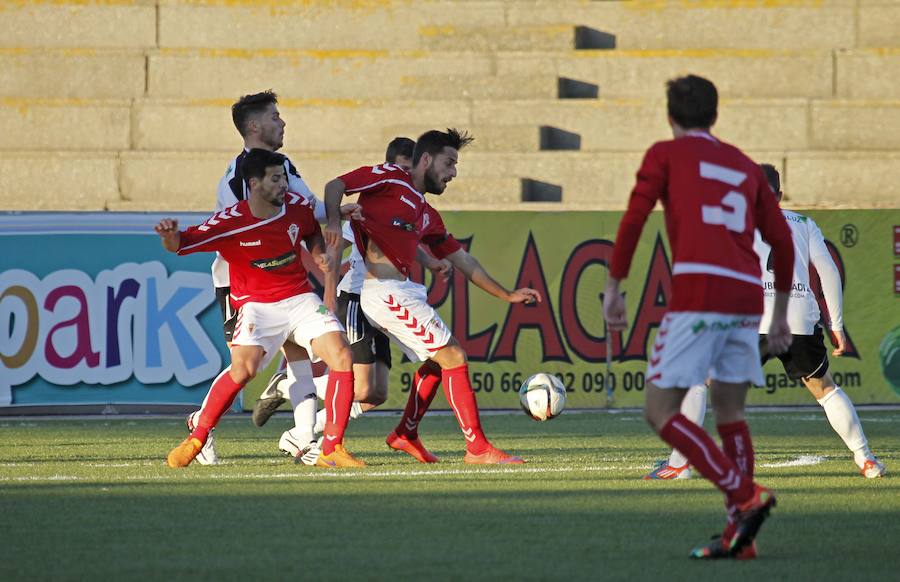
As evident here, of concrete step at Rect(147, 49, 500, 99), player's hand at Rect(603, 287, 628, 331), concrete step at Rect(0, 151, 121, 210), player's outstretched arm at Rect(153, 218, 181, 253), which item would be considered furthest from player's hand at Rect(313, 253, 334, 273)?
concrete step at Rect(147, 49, 500, 99)

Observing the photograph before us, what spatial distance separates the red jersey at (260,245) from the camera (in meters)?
9.32

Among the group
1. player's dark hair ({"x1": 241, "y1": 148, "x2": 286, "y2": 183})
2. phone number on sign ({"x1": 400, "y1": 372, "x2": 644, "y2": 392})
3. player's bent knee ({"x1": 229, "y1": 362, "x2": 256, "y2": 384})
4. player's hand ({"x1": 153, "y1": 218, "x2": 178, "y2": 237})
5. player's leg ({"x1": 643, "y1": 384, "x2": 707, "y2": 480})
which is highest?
player's dark hair ({"x1": 241, "y1": 148, "x2": 286, "y2": 183})

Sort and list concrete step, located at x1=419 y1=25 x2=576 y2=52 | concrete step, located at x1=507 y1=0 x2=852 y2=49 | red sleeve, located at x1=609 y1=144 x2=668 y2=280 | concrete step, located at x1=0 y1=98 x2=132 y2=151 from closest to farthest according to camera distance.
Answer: red sleeve, located at x1=609 y1=144 x2=668 y2=280 < concrete step, located at x1=0 y1=98 x2=132 y2=151 < concrete step, located at x1=507 y1=0 x2=852 y2=49 < concrete step, located at x1=419 y1=25 x2=576 y2=52

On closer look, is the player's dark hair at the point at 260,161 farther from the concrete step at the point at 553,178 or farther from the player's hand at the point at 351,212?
the concrete step at the point at 553,178

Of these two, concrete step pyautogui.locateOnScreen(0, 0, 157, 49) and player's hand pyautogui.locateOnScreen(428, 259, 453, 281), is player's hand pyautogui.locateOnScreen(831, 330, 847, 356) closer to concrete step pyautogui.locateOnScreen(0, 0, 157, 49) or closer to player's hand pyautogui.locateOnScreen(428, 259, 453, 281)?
player's hand pyautogui.locateOnScreen(428, 259, 453, 281)

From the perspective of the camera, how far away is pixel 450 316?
1513 cm

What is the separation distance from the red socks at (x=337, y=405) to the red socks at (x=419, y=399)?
66 centimetres

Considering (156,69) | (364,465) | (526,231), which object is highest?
(156,69)

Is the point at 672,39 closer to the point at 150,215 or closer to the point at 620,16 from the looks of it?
the point at 620,16

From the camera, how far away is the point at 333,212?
31.3 feet

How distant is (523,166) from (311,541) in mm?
13265

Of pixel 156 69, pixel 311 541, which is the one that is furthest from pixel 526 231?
pixel 311 541

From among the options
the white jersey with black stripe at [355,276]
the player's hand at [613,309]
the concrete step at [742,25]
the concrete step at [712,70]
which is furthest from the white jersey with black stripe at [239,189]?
the concrete step at [742,25]

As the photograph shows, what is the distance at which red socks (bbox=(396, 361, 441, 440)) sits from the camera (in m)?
10.2
